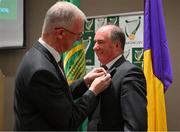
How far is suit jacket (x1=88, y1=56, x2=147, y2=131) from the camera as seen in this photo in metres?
1.62

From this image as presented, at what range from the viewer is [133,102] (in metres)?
1.63

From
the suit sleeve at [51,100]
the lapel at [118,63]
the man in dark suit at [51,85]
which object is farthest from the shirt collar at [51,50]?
the lapel at [118,63]

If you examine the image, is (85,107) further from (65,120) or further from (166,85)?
(166,85)

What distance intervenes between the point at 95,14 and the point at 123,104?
2447 millimetres

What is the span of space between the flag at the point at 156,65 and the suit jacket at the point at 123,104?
1035mm

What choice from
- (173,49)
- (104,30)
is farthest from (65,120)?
(173,49)

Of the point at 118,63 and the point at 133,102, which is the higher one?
the point at 118,63

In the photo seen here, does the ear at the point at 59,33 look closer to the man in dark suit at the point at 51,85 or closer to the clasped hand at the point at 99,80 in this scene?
the man in dark suit at the point at 51,85

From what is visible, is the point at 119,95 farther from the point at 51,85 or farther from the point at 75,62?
the point at 75,62

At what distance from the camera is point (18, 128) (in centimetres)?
148

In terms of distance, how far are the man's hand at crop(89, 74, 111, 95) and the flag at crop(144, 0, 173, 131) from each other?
3.86 ft

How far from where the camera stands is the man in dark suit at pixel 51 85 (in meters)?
1.38

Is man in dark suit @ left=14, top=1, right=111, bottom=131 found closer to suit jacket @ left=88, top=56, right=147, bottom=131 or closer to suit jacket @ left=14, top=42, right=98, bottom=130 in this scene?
suit jacket @ left=14, top=42, right=98, bottom=130

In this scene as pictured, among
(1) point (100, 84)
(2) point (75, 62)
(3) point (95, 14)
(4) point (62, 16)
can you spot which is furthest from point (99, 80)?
(3) point (95, 14)
